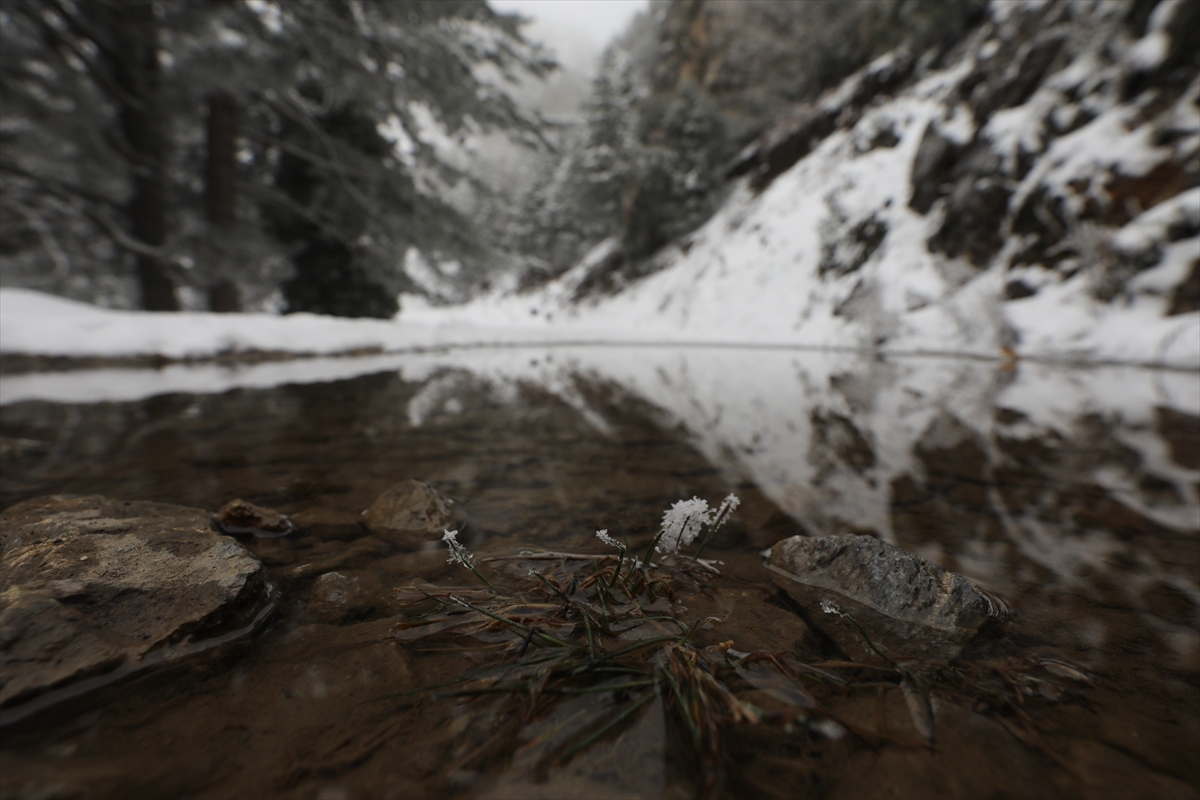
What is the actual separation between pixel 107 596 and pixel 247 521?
1.55 ft

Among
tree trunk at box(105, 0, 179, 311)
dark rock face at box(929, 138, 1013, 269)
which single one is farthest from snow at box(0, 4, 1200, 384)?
tree trunk at box(105, 0, 179, 311)

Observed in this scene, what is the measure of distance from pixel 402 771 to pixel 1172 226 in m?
10.6

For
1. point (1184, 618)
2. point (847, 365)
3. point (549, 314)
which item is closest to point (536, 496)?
point (1184, 618)

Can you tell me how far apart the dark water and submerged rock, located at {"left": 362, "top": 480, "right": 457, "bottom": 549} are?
0.08 meters

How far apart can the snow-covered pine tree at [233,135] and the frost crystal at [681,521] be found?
7714 millimetres

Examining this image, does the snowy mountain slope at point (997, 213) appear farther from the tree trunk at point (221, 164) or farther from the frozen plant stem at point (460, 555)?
the tree trunk at point (221, 164)

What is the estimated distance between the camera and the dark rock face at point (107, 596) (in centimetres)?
81

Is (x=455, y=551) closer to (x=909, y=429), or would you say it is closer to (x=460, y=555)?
(x=460, y=555)

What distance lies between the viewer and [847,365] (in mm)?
7562

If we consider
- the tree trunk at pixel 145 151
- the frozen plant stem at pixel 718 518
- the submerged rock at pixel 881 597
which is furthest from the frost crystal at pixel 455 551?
the tree trunk at pixel 145 151

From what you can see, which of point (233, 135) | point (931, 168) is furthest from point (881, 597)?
point (931, 168)

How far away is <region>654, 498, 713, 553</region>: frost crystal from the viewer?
120 cm

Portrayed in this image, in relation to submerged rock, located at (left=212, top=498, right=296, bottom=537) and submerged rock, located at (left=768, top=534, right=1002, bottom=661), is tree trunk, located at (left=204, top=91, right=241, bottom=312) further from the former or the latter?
submerged rock, located at (left=768, top=534, right=1002, bottom=661)

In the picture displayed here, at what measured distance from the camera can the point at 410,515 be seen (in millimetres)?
1520
